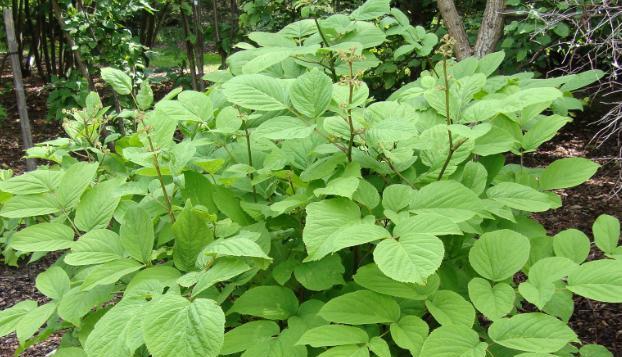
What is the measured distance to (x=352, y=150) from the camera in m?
1.11

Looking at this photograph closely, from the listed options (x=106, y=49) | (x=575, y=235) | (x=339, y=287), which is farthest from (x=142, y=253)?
(x=106, y=49)

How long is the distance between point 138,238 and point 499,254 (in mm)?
628

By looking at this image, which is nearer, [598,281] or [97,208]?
[598,281]

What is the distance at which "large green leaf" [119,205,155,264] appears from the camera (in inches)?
39.8

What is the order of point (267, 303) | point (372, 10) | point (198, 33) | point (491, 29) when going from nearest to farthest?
point (267, 303)
point (372, 10)
point (491, 29)
point (198, 33)

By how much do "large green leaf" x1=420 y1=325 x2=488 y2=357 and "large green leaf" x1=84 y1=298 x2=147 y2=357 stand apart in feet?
1.36

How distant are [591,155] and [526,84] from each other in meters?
4.33

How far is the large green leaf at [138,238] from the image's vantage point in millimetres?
1010

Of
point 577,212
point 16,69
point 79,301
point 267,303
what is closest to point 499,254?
point 267,303

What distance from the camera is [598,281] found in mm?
973

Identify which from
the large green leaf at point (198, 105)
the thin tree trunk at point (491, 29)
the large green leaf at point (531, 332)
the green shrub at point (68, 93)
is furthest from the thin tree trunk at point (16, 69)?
the large green leaf at point (531, 332)

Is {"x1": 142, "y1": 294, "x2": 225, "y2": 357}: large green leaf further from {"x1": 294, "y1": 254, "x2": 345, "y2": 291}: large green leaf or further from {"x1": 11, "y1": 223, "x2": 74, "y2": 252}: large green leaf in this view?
{"x1": 11, "y1": 223, "x2": 74, "y2": 252}: large green leaf

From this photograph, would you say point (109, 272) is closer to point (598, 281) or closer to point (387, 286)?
point (387, 286)

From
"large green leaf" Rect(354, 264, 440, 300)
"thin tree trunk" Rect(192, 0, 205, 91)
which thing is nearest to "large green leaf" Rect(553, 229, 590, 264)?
"large green leaf" Rect(354, 264, 440, 300)
